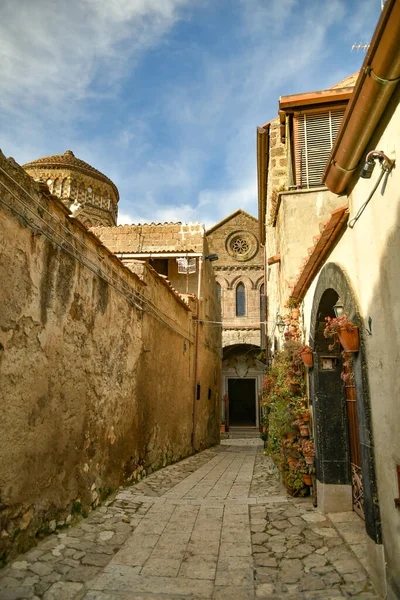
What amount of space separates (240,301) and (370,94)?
22582mm

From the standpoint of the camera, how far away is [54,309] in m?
4.43

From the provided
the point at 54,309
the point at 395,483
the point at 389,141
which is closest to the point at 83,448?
the point at 54,309

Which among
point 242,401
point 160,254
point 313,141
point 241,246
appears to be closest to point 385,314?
point 313,141

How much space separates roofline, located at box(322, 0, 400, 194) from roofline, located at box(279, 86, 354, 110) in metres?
5.63

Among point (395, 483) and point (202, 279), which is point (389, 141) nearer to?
point (395, 483)

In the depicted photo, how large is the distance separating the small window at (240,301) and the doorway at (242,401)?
175 inches

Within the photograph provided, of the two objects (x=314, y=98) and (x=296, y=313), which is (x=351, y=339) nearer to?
(x=296, y=313)

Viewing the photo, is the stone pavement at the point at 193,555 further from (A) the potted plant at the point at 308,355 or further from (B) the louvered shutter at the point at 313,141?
(B) the louvered shutter at the point at 313,141

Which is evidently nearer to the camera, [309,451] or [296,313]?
[309,451]

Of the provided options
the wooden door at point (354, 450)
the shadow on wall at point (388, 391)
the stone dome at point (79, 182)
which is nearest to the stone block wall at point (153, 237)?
the wooden door at point (354, 450)

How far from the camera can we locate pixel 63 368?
4.60 metres

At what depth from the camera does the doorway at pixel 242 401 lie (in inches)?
1034

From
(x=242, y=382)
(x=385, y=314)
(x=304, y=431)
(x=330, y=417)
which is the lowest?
(x=304, y=431)

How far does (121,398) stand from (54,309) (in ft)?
7.73
